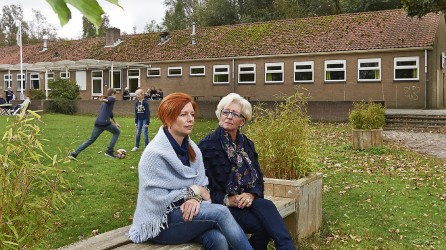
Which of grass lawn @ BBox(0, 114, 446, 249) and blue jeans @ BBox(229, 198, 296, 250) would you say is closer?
blue jeans @ BBox(229, 198, 296, 250)

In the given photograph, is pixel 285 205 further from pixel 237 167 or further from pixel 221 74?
pixel 221 74

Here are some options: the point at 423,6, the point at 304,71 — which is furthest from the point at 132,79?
the point at 423,6

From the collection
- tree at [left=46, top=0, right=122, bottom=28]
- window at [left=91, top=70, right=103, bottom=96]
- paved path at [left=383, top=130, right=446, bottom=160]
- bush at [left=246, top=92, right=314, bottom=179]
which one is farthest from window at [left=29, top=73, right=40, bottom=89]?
tree at [left=46, top=0, right=122, bottom=28]

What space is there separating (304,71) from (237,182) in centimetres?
2889

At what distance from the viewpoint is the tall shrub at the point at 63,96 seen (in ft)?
105

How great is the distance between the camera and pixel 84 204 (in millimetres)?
7910

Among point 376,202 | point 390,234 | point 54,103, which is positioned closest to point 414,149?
point 376,202

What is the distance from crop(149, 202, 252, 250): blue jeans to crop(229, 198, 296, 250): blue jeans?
2.09 ft

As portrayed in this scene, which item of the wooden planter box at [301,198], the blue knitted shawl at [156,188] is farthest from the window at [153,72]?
the blue knitted shawl at [156,188]

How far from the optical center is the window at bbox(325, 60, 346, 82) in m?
31.8

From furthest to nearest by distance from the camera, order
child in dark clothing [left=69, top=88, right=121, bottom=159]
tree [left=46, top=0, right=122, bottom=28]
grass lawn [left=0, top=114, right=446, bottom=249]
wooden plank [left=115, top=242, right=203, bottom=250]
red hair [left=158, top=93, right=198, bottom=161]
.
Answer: child in dark clothing [left=69, top=88, right=121, bottom=159]
grass lawn [left=0, top=114, right=446, bottom=249]
red hair [left=158, top=93, right=198, bottom=161]
wooden plank [left=115, top=242, right=203, bottom=250]
tree [left=46, top=0, right=122, bottom=28]

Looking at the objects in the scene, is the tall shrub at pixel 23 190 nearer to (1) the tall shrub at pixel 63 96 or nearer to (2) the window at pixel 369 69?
(2) the window at pixel 369 69

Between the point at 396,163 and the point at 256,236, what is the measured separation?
7.97m

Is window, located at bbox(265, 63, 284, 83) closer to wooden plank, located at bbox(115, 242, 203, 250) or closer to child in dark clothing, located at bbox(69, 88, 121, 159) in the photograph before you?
child in dark clothing, located at bbox(69, 88, 121, 159)
